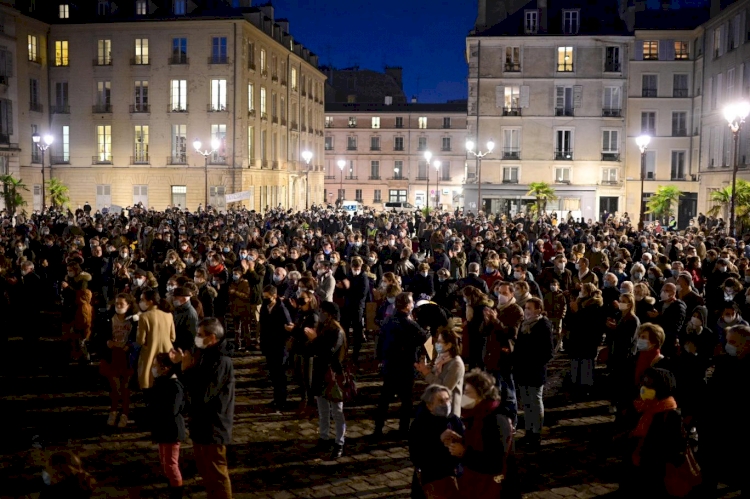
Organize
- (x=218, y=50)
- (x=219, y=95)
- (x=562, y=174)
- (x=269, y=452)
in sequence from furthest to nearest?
1. (x=562, y=174)
2. (x=219, y=95)
3. (x=218, y=50)
4. (x=269, y=452)

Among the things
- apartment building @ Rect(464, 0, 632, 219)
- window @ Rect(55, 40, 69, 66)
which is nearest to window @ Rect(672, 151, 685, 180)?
apartment building @ Rect(464, 0, 632, 219)

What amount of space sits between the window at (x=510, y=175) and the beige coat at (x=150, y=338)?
4281 cm

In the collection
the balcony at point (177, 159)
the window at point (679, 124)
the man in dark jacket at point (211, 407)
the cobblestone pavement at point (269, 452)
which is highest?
the window at point (679, 124)

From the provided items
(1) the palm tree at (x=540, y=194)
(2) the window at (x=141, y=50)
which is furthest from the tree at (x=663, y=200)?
(2) the window at (x=141, y=50)

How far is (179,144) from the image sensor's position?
5019 cm

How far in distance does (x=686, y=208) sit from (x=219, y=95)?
106 ft

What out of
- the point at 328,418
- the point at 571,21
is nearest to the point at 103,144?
the point at 571,21

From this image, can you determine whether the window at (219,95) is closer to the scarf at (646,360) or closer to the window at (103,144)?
the window at (103,144)

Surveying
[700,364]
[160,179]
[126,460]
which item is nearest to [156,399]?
[126,460]

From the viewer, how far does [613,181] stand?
50031mm

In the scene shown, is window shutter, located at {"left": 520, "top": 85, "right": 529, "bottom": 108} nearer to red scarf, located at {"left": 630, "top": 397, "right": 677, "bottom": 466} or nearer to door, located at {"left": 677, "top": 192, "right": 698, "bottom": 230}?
door, located at {"left": 677, "top": 192, "right": 698, "bottom": 230}

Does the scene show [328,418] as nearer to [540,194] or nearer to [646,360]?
[646,360]

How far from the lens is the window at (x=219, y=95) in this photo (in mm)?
49094

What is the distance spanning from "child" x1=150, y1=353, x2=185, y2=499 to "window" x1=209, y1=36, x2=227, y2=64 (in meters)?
44.1
